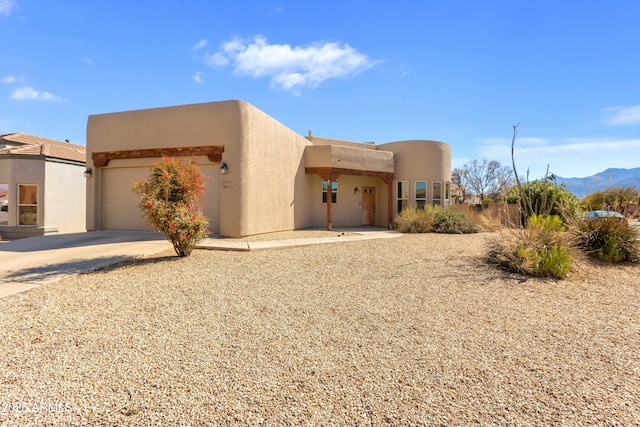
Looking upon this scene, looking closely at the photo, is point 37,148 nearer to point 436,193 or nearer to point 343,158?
point 343,158

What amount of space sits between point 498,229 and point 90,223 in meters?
14.6

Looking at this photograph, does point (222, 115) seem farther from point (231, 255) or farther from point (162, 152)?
point (231, 255)

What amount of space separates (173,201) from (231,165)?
12.0 ft

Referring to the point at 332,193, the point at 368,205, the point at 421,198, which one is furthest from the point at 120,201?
A: the point at 421,198

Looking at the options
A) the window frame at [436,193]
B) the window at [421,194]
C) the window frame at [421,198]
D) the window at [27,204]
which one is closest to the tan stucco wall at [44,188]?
the window at [27,204]

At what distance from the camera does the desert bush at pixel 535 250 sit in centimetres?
666

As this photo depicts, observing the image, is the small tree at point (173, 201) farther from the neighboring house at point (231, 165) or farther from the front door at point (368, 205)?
the front door at point (368, 205)

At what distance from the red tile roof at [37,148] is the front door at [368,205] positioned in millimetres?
15605

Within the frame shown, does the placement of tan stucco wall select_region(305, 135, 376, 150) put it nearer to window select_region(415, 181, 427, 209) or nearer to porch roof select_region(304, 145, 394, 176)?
porch roof select_region(304, 145, 394, 176)

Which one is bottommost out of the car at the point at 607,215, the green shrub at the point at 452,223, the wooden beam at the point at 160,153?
the green shrub at the point at 452,223

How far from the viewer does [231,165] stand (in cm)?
1098

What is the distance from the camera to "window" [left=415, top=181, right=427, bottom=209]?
17.7m

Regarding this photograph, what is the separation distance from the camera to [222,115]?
11.1 meters

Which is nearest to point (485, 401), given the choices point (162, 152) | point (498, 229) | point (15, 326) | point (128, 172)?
point (15, 326)
